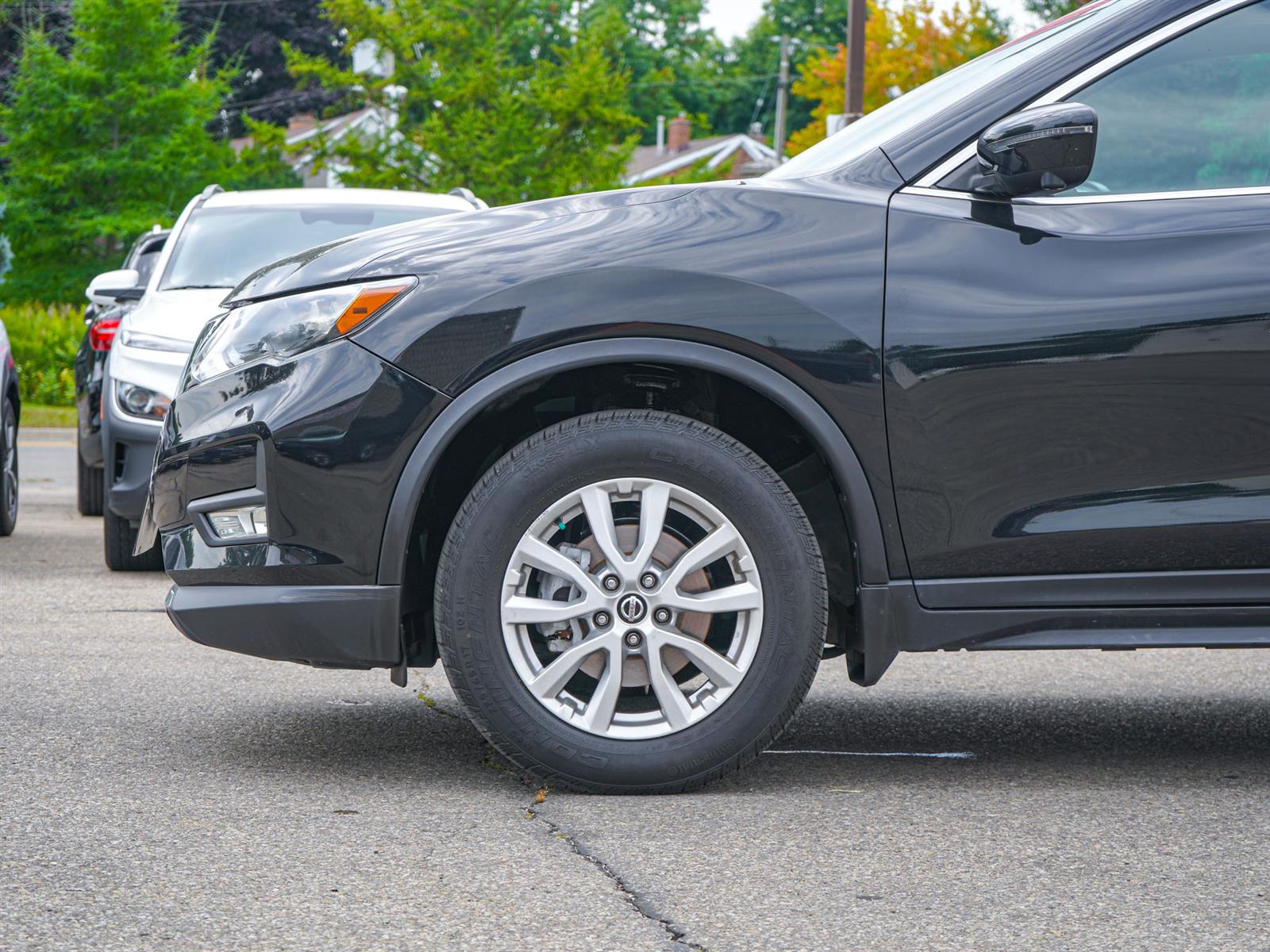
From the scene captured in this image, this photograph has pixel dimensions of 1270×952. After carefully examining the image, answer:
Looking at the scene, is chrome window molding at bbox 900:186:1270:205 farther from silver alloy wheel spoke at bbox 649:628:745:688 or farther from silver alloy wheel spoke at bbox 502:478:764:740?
silver alloy wheel spoke at bbox 649:628:745:688

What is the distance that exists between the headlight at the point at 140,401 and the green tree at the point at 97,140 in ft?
66.2

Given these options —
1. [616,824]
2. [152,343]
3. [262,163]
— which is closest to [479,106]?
[262,163]

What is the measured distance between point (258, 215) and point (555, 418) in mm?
4778

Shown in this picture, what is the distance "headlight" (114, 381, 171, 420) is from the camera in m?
6.98

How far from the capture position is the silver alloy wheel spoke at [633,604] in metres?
3.54

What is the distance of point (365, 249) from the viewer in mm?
3738

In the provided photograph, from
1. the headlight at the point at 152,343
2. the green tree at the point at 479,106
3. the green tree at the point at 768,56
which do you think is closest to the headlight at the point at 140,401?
the headlight at the point at 152,343

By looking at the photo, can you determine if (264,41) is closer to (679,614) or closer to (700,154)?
(700,154)

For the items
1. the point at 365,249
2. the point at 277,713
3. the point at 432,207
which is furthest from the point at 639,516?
the point at 432,207

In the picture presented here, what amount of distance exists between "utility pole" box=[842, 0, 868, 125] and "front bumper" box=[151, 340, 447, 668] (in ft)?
41.9

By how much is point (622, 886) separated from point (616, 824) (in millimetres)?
423

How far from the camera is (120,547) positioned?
745 centimetres

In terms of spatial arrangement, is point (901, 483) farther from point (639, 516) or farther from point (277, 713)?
point (277, 713)

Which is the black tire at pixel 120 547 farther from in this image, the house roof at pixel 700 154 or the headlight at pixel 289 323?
the house roof at pixel 700 154
